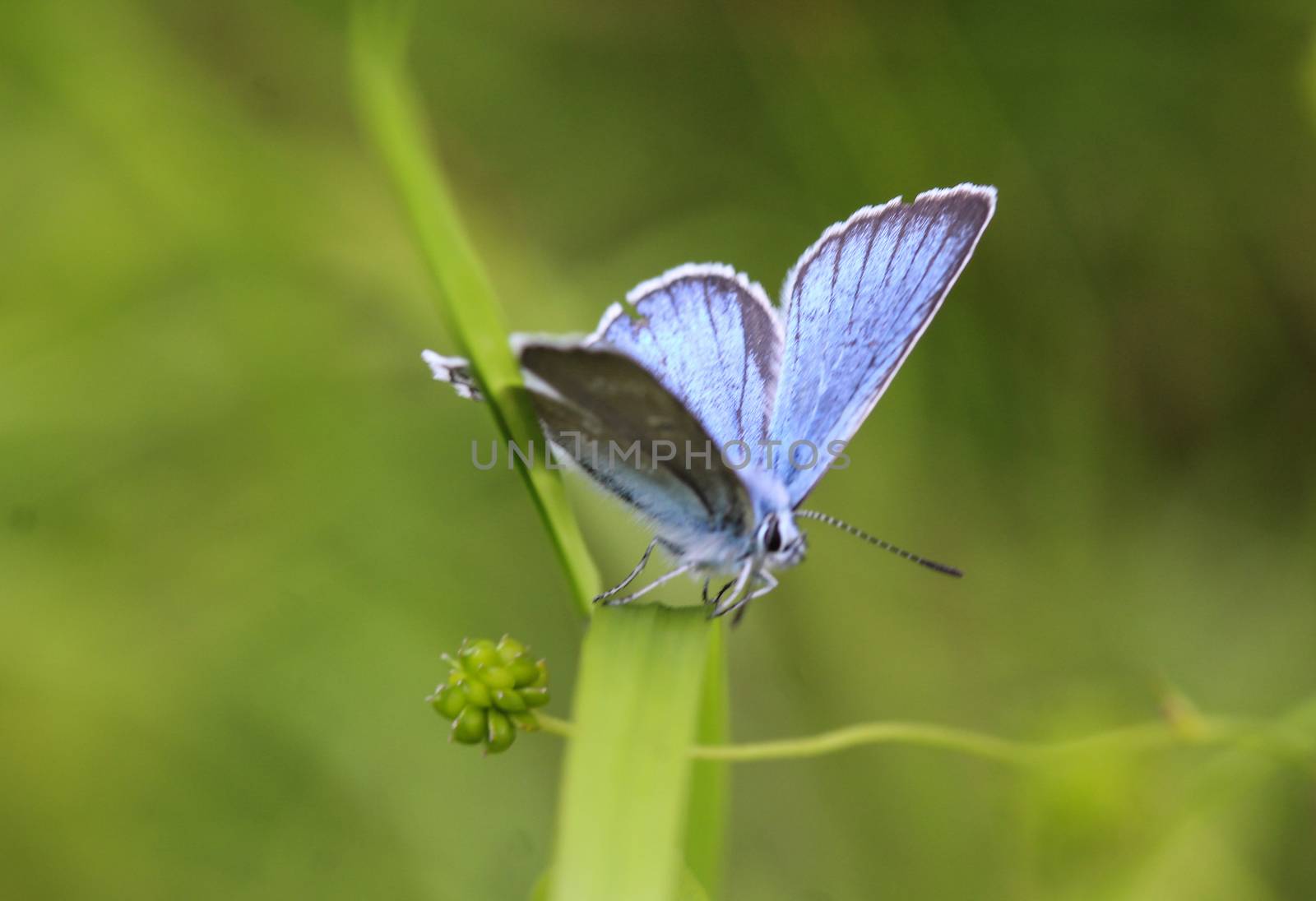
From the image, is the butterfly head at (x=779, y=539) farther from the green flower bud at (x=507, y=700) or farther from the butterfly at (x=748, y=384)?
the green flower bud at (x=507, y=700)

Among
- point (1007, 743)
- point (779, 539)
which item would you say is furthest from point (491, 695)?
point (1007, 743)

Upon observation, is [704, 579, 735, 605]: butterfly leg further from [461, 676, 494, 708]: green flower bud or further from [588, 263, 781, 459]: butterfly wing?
[461, 676, 494, 708]: green flower bud

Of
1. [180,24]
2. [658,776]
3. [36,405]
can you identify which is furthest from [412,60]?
[658,776]

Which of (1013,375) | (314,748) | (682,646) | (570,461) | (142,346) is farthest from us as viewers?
(1013,375)

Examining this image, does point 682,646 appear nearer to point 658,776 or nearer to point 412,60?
point 658,776

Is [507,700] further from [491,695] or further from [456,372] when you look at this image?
[456,372]

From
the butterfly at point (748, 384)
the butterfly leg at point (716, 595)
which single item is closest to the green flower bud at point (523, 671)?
the butterfly at point (748, 384)

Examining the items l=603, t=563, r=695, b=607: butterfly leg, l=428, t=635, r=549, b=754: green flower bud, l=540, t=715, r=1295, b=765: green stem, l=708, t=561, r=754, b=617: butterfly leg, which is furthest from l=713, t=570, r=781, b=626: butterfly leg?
l=428, t=635, r=549, b=754: green flower bud
